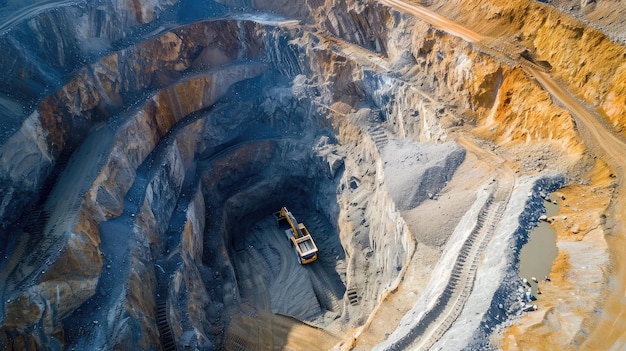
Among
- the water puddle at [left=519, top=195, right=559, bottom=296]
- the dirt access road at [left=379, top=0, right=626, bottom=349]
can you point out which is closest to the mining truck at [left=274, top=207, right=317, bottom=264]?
the water puddle at [left=519, top=195, right=559, bottom=296]

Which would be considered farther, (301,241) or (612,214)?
(301,241)

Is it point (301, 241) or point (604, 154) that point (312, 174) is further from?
point (604, 154)

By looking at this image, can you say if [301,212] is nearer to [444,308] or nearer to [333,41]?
[333,41]

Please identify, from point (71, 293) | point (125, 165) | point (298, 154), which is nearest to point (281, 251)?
point (298, 154)

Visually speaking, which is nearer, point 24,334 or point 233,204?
point 24,334

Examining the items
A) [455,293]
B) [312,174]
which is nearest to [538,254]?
[455,293]

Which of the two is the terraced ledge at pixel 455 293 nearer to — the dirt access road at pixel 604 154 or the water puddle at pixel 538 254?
the water puddle at pixel 538 254
